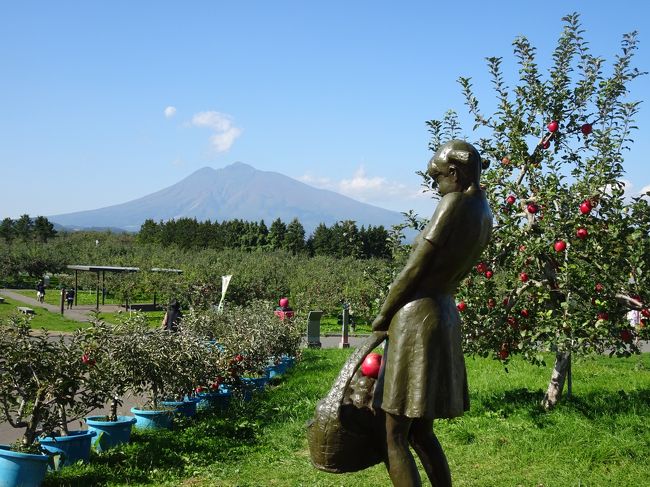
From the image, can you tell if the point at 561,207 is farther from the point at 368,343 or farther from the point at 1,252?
the point at 1,252

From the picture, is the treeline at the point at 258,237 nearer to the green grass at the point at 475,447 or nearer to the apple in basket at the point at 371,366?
the green grass at the point at 475,447

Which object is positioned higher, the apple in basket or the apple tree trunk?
the apple in basket

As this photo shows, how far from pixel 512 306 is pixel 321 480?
8.50 feet

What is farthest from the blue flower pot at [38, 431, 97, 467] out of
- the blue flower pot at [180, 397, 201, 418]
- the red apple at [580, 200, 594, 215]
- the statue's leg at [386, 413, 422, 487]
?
the red apple at [580, 200, 594, 215]

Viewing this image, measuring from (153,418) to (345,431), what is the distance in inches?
182

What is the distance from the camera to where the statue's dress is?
343 cm

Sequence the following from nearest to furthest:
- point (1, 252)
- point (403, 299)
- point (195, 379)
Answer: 1. point (403, 299)
2. point (195, 379)
3. point (1, 252)

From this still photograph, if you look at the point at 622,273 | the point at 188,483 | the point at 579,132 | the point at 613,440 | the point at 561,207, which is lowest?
the point at 188,483

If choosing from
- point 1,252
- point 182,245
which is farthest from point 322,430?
point 182,245

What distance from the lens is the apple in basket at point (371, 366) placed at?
376 cm

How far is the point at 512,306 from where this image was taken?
259 inches

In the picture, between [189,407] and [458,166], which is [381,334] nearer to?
[458,166]

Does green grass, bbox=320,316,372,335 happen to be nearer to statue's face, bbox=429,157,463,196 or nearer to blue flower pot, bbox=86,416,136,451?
blue flower pot, bbox=86,416,136,451

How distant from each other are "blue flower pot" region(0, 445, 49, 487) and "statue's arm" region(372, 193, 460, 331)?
132 inches
